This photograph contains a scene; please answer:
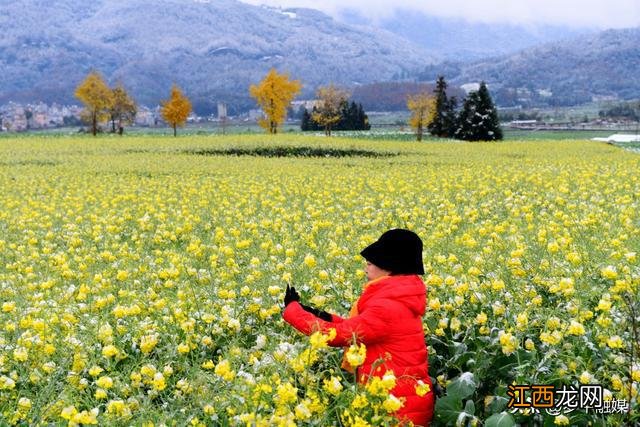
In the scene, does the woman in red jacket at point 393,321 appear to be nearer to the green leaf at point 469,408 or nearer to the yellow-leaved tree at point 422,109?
the green leaf at point 469,408

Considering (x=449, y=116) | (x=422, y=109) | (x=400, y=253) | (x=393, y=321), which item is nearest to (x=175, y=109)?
(x=422, y=109)

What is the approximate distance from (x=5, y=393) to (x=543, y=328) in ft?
13.5

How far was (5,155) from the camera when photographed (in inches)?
1425

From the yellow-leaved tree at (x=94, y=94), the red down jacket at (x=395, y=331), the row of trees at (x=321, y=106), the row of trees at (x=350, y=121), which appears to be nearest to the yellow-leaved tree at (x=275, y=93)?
the row of trees at (x=321, y=106)

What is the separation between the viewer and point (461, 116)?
7138 cm

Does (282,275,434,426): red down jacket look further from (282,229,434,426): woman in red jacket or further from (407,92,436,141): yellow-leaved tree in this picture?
(407,92,436,141): yellow-leaved tree

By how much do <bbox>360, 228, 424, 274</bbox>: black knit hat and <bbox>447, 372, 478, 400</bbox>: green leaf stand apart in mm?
793

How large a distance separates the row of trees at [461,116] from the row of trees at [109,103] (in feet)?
97.1

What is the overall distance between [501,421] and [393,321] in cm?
93

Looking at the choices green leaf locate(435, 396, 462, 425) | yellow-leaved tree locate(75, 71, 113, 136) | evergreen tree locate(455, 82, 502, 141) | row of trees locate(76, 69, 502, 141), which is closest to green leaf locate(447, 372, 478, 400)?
green leaf locate(435, 396, 462, 425)

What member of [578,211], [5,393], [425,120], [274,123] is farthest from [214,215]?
[425,120]

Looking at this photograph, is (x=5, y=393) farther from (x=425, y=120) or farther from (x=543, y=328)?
(x=425, y=120)

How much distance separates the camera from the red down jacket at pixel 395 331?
4.20 metres

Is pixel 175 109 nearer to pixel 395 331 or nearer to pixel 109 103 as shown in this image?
pixel 109 103
